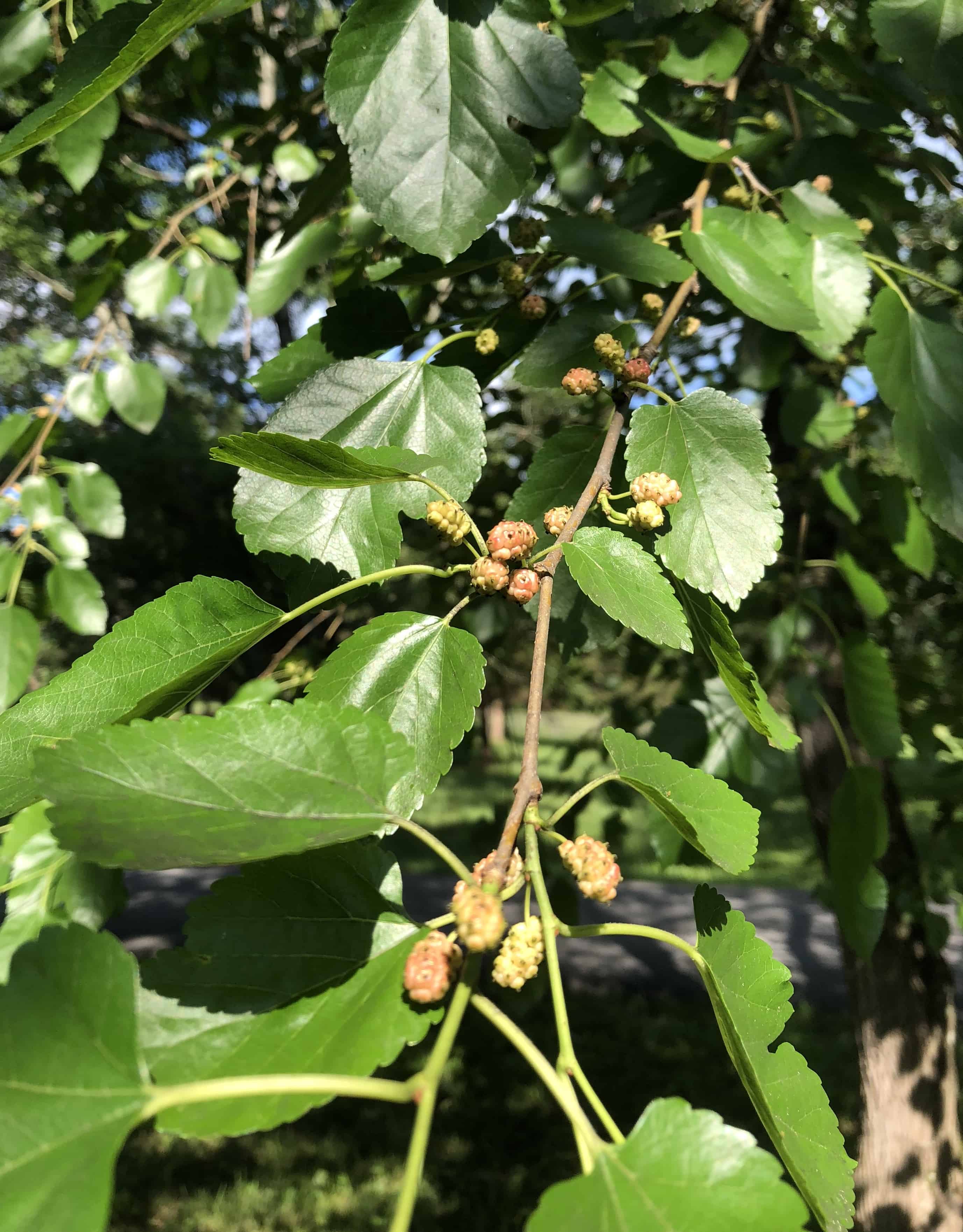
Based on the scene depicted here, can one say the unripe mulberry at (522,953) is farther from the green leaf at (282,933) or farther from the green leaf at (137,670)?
the green leaf at (137,670)

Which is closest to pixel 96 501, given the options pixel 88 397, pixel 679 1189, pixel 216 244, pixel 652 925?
pixel 88 397

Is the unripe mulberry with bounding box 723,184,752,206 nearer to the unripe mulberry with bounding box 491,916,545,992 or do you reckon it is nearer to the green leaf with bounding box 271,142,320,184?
the green leaf with bounding box 271,142,320,184

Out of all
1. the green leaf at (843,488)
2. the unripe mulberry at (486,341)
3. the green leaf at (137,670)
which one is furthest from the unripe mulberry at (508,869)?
the green leaf at (843,488)

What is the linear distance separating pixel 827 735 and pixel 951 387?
142cm

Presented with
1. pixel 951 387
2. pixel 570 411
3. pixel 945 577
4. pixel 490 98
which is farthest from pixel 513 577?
pixel 570 411

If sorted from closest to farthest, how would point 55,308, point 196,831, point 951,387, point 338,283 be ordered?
point 196,831
point 951,387
point 338,283
point 55,308

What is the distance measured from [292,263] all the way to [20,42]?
0.45 metres

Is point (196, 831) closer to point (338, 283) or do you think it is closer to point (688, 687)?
point (338, 283)

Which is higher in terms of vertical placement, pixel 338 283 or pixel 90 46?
pixel 90 46

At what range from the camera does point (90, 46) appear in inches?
28.5

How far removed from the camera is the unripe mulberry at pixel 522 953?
0.46 m

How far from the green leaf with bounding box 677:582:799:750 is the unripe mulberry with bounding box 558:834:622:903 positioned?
0.17 metres

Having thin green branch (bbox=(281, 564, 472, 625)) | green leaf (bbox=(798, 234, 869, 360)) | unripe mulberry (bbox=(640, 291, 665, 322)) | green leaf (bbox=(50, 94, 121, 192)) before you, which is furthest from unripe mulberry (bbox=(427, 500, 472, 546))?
green leaf (bbox=(50, 94, 121, 192))

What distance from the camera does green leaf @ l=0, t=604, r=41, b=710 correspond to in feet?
4.87
